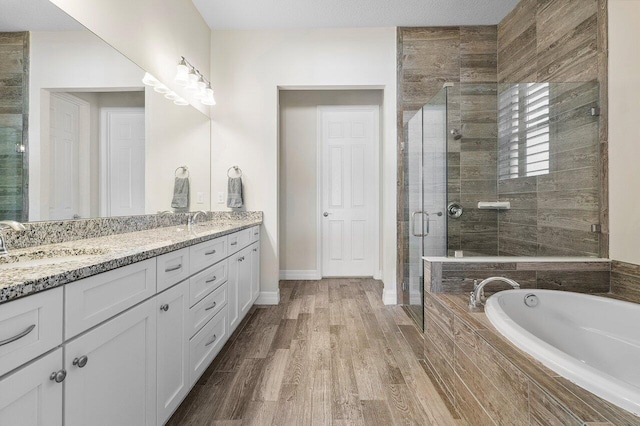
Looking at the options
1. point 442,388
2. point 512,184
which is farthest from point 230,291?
point 512,184

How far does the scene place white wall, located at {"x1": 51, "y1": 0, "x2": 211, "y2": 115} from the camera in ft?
5.39

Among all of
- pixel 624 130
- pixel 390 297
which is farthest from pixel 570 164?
pixel 390 297

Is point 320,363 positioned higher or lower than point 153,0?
lower

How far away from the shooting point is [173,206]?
2.46m

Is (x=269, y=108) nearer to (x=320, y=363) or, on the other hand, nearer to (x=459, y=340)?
(x=320, y=363)

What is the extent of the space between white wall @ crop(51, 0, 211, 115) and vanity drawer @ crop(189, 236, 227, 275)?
1.31 metres

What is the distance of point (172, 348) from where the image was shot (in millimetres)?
1322

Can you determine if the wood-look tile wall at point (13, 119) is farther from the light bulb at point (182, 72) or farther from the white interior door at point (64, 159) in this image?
the light bulb at point (182, 72)

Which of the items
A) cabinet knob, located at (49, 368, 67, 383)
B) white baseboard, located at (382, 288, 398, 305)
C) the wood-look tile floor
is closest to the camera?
cabinet knob, located at (49, 368, 67, 383)

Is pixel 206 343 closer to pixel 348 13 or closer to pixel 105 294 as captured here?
pixel 105 294

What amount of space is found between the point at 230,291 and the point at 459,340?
1.47 m

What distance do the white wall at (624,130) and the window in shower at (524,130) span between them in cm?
34

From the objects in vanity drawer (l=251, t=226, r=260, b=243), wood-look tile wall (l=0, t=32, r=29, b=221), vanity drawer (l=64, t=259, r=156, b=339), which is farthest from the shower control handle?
wood-look tile wall (l=0, t=32, r=29, b=221)

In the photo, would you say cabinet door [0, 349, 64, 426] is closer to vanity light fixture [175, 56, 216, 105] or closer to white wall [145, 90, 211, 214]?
white wall [145, 90, 211, 214]
